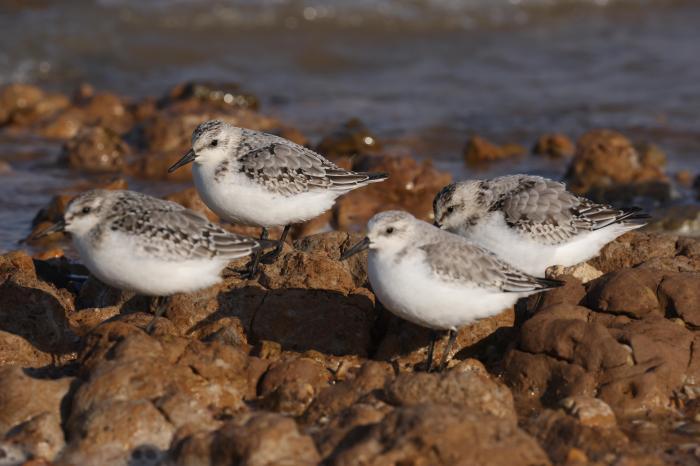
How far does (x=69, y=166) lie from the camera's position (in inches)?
679

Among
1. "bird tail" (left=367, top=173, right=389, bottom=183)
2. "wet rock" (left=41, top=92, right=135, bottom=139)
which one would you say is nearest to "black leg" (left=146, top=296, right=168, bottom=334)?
"bird tail" (left=367, top=173, right=389, bottom=183)

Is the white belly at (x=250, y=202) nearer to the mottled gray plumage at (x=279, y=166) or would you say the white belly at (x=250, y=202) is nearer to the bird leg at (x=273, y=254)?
the mottled gray plumage at (x=279, y=166)

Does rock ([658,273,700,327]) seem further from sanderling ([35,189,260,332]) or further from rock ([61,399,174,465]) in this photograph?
rock ([61,399,174,465])

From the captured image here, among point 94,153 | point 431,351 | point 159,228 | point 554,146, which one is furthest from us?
point 554,146

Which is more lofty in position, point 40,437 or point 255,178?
point 255,178

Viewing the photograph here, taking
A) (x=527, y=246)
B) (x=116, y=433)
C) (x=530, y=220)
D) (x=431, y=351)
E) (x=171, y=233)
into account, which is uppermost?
(x=171, y=233)

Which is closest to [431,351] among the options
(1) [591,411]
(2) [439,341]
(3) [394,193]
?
(2) [439,341]

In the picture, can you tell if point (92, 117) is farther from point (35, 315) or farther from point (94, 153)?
point (35, 315)

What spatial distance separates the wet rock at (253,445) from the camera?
648 cm

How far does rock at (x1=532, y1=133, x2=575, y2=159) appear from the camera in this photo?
18766 millimetres

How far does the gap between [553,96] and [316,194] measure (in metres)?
13.7

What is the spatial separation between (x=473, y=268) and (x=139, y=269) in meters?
2.72

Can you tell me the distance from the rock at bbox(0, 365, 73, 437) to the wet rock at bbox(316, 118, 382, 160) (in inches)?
402

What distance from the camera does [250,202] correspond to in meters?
10.1
